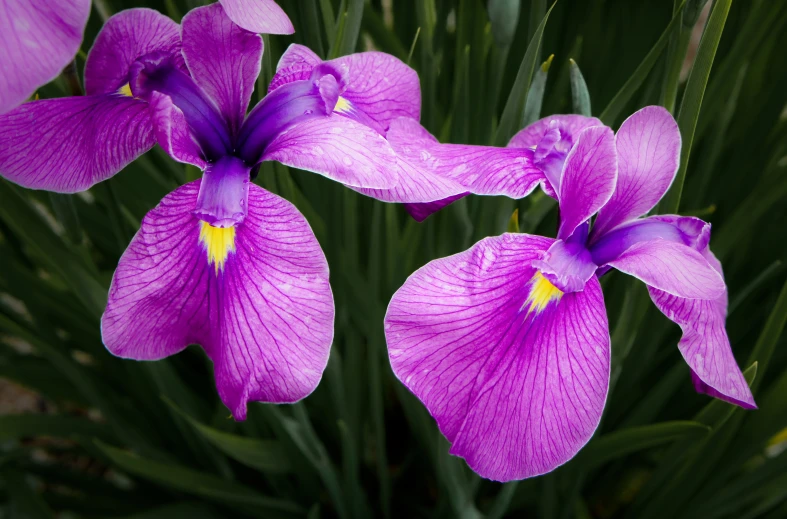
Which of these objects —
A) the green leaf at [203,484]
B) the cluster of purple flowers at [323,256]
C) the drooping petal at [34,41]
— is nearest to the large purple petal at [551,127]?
the cluster of purple flowers at [323,256]

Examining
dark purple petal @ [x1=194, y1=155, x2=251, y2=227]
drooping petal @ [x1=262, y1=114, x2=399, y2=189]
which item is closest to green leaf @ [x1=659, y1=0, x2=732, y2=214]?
drooping petal @ [x1=262, y1=114, x2=399, y2=189]

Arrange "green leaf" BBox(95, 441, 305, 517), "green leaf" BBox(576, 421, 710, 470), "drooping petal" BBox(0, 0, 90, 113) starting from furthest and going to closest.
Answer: "green leaf" BBox(95, 441, 305, 517) < "green leaf" BBox(576, 421, 710, 470) < "drooping petal" BBox(0, 0, 90, 113)

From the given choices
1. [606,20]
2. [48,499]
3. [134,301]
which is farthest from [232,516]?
[606,20]

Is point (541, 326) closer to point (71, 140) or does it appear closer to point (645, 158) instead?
point (645, 158)

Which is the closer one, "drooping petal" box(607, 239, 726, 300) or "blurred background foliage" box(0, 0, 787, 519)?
"drooping petal" box(607, 239, 726, 300)

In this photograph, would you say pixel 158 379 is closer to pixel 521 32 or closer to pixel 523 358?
pixel 523 358

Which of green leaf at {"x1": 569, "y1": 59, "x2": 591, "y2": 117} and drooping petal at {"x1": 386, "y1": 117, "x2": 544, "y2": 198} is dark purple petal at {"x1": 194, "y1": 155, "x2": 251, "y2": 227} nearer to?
drooping petal at {"x1": 386, "y1": 117, "x2": 544, "y2": 198}

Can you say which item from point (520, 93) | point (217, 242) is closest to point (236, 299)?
point (217, 242)

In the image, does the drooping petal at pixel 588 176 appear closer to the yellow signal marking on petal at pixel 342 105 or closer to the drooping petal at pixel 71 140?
the yellow signal marking on petal at pixel 342 105
